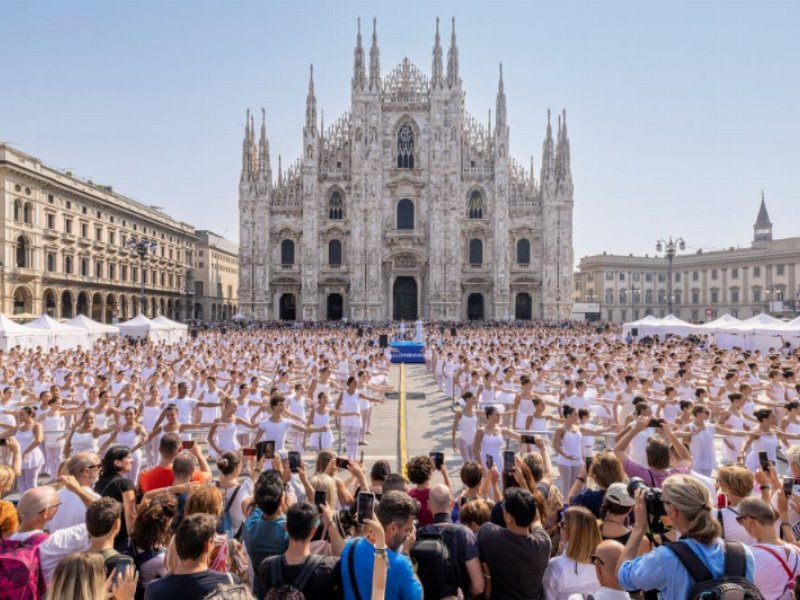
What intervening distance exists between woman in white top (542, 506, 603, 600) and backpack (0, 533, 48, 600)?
326cm

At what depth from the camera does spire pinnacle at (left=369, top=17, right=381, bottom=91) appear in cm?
5656

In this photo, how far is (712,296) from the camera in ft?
263

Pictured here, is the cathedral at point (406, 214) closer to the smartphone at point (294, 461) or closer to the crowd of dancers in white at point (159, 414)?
the crowd of dancers in white at point (159, 414)

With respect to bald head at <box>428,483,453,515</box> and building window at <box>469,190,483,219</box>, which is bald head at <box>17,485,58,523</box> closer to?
bald head at <box>428,483,453,515</box>

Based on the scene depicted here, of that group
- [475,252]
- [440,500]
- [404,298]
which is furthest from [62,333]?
[475,252]

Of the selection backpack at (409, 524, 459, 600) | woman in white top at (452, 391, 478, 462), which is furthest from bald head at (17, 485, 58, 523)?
woman in white top at (452, 391, 478, 462)

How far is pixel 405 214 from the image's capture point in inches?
2283

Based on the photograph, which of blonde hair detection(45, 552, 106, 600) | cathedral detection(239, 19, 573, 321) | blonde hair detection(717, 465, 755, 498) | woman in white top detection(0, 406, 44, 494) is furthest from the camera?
cathedral detection(239, 19, 573, 321)

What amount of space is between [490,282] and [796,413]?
48.8 metres

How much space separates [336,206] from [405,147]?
886cm

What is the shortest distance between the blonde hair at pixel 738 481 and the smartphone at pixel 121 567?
4141mm

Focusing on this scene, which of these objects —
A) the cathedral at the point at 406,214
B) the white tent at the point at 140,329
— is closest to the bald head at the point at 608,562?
the white tent at the point at 140,329

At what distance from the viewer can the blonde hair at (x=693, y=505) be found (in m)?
3.23

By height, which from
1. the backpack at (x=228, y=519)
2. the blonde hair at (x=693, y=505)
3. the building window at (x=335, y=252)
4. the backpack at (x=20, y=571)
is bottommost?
the backpack at (x=228, y=519)
